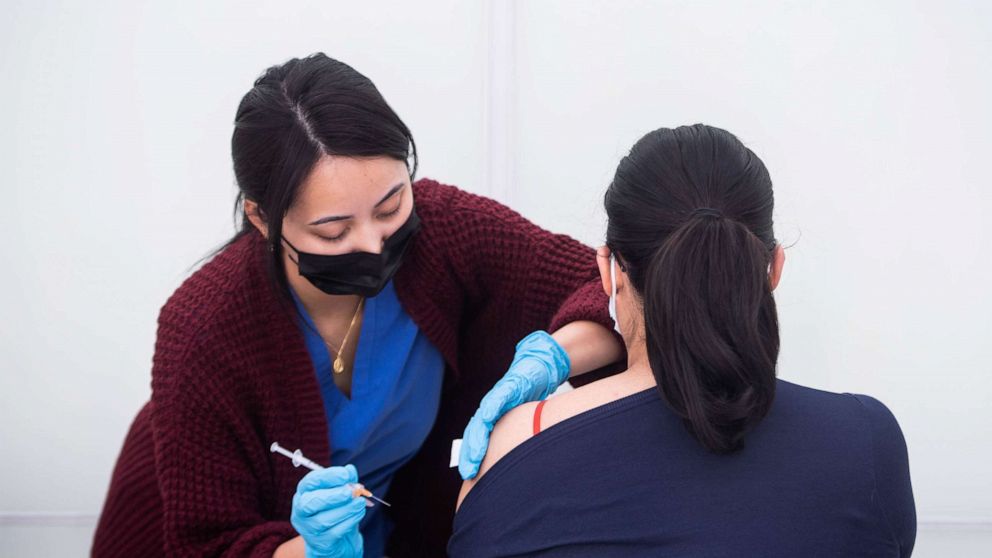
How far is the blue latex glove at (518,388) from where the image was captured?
40.9 inches

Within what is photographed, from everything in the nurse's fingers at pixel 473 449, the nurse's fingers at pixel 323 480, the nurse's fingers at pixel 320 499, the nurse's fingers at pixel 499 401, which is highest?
the nurse's fingers at pixel 499 401

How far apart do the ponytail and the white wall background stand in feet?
3.55

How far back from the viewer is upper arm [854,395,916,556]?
0.89m

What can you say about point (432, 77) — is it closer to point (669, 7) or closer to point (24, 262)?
point (669, 7)

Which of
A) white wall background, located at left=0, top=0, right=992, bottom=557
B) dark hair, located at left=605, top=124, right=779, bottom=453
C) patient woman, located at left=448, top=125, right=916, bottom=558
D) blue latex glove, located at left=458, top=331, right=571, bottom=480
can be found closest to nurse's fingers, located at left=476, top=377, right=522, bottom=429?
blue latex glove, located at left=458, top=331, right=571, bottom=480

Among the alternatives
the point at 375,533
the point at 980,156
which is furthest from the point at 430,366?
the point at 980,156

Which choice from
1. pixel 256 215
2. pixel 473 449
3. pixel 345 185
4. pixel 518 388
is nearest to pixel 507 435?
pixel 473 449

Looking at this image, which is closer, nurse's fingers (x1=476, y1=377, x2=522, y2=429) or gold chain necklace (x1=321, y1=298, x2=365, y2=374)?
nurse's fingers (x1=476, y1=377, x2=522, y2=429)

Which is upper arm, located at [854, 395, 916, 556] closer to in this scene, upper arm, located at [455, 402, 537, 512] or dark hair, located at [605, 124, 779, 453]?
dark hair, located at [605, 124, 779, 453]

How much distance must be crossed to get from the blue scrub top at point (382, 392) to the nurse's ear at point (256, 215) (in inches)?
5.7

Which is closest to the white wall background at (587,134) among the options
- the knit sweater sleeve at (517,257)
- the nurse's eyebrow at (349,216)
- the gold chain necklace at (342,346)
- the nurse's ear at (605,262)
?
the knit sweater sleeve at (517,257)

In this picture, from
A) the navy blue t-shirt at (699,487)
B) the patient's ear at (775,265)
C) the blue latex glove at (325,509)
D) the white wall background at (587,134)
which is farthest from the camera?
the white wall background at (587,134)

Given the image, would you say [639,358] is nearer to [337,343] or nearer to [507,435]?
[507,435]

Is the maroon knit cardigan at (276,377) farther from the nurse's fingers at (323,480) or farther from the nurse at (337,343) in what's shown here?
the nurse's fingers at (323,480)
